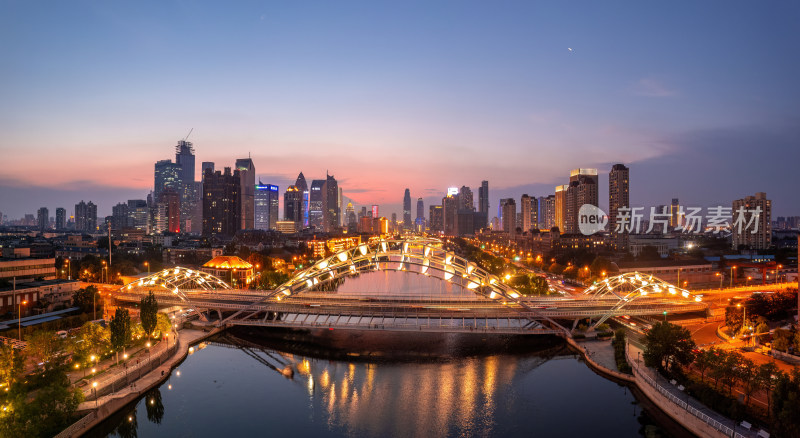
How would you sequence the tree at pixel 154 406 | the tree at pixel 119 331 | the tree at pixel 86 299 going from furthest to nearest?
the tree at pixel 86 299 < the tree at pixel 119 331 < the tree at pixel 154 406

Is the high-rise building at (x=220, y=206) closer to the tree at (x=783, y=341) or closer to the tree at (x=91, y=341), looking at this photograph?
the tree at (x=91, y=341)

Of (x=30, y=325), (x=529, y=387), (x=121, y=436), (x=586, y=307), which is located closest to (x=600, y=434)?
(x=529, y=387)

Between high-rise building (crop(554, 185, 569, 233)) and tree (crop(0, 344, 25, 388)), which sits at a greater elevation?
high-rise building (crop(554, 185, 569, 233))

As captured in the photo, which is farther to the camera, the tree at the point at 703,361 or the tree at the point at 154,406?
the tree at the point at 154,406

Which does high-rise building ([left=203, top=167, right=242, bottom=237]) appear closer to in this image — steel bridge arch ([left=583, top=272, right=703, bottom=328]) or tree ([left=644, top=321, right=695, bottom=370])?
steel bridge arch ([left=583, top=272, right=703, bottom=328])

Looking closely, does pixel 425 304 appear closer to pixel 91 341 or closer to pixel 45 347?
pixel 91 341

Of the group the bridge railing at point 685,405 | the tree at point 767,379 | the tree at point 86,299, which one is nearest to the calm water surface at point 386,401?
the bridge railing at point 685,405

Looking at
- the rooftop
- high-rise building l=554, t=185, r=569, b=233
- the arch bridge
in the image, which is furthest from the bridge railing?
high-rise building l=554, t=185, r=569, b=233
